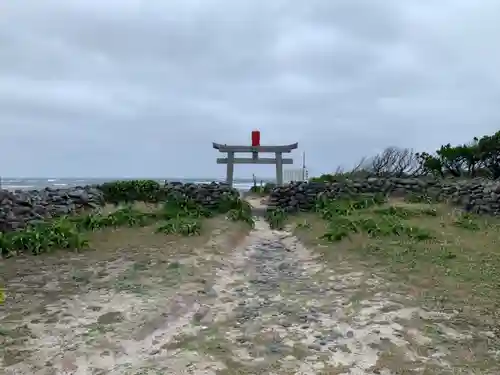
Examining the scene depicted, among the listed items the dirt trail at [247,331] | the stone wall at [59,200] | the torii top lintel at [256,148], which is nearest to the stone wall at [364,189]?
the stone wall at [59,200]

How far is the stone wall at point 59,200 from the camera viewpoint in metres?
11.0

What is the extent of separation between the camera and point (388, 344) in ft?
15.4

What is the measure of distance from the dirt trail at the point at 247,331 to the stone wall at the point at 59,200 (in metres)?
5.64

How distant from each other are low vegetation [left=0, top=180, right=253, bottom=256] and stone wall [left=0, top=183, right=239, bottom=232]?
0.36m

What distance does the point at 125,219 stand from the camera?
1266 cm

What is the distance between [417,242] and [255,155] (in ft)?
42.7

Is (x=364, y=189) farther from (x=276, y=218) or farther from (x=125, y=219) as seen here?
(x=125, y=219)

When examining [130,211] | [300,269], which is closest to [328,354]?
[300,269]

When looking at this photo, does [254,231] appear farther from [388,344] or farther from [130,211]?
[388,344]

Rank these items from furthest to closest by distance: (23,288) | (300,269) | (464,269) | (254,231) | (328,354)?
(254,231)
(300,269)
(464,269)
(23,288)
(328,354)

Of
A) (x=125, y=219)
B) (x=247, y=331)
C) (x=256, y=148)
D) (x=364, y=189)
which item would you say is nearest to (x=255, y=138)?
(x=256, y=148)

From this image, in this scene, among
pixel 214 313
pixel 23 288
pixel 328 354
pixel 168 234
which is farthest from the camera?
pixel 168 234

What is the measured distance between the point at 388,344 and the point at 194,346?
1959mm

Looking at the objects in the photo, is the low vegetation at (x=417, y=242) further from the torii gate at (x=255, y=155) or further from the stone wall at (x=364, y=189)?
the torii gate at (x=255, y=155)
